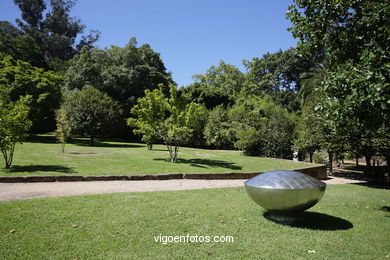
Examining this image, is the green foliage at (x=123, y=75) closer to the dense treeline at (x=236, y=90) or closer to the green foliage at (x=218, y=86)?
the dense treeline at (x=236, y=90)

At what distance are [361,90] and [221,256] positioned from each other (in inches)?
180

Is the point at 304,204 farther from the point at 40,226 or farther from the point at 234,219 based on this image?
the point at 40,226

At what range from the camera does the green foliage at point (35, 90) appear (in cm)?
2812

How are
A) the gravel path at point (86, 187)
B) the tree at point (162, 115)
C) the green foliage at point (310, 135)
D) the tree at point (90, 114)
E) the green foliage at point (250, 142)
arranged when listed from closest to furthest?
the gravel path at point (86, 187)
the tree at point (162, 115)
the green foliage at point (310, 135)
the green foliage at point (250, 142)
the tree at point (90, 114)

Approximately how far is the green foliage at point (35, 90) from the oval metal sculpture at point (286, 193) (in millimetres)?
27785

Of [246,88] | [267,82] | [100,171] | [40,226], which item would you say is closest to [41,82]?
[100,171]

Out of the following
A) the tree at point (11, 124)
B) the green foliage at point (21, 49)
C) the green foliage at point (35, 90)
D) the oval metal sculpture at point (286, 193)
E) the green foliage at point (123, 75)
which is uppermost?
the green foliage at point (21, 49)

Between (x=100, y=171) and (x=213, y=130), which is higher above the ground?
(x=213, y=130)

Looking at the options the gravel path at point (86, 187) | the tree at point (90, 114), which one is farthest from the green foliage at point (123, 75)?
the gravel path at point (86, 187)

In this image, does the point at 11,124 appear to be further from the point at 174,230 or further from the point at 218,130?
the point at 218,130

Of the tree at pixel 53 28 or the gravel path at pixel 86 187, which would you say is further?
the tree at pixel 53 28

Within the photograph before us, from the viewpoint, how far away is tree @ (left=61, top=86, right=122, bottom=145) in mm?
28047

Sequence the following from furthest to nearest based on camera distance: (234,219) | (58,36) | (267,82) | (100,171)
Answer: (58,36)
(267,82)
(100,171)
(234,219)

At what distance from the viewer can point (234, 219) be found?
6.02 m
